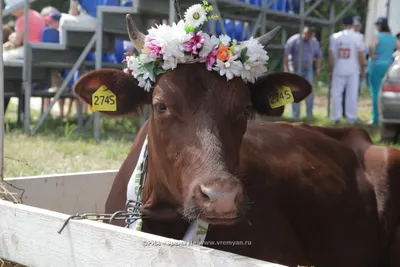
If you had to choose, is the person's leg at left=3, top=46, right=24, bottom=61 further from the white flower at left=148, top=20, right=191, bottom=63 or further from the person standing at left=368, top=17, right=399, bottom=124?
the white flower at left=148, top=20, right=191, bottom=63

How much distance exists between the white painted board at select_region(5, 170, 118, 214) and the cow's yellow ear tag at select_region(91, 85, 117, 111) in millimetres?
937

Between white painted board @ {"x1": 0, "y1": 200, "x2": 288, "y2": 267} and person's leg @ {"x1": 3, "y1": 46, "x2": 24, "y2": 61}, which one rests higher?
person's leg @ {"x1": 3, "y1": 46, "x2": 24, "y2": 61}

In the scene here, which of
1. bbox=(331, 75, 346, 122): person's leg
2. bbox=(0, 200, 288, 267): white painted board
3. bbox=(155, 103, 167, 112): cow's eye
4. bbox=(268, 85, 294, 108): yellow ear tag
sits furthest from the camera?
bbox=(331, 75, 346, 122): person's leg

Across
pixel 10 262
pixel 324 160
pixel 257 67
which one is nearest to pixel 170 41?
pixel 257 67

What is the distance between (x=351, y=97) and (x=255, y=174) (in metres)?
9.75

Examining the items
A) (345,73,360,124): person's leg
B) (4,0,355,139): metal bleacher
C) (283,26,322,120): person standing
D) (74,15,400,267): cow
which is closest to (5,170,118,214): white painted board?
(74,15,400,267): cow

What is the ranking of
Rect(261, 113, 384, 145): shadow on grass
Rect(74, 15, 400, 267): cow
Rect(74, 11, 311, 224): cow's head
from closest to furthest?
Rect(74, 11, 311, 224): cow's head < Rect(74, 15, 400, 267): cow < Rect(261, 113, 384, 145): shadow on grass

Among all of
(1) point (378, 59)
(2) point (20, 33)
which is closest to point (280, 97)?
(2) point (20, 33)

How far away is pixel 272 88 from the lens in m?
3.65

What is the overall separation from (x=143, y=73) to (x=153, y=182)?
1.73 feet

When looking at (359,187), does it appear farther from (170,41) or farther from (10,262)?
(10,262)

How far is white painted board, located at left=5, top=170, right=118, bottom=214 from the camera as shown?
4.34m

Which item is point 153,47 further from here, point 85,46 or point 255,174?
point 85,46

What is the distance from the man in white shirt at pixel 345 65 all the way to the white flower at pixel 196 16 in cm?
992
